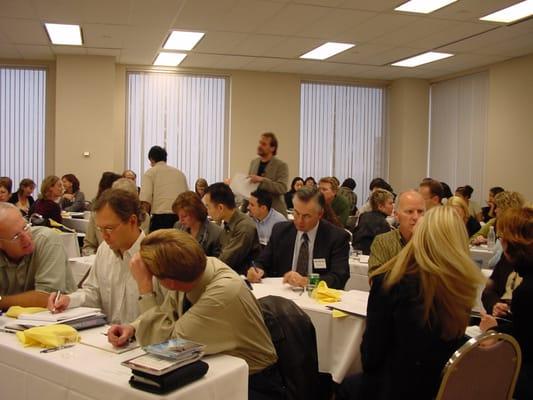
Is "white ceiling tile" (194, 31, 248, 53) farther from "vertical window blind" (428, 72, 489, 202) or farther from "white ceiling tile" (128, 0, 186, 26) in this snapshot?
"vertical window blind" (428, 72, 489, 202)

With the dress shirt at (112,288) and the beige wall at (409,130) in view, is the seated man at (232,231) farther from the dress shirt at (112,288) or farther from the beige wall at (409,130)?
the beige wall at (409,130)

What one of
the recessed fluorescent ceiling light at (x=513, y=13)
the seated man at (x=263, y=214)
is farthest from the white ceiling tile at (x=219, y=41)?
the seated man at (x=263, y=214)

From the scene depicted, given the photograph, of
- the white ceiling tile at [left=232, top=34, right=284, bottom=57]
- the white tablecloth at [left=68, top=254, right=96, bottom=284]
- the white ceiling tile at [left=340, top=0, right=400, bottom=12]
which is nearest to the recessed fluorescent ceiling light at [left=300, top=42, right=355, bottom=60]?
the white ceiling tile at [left=232, top=34, right=284, bottom=57]

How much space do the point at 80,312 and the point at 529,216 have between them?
7.67 ft

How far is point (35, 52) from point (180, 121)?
2875mm

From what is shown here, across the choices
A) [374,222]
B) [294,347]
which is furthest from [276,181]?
[294,347]

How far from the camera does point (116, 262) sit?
299cm

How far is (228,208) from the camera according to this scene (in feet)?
15.1

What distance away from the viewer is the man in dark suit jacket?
581 centimetres

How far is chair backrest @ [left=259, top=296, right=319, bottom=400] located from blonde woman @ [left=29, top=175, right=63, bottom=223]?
482 cm

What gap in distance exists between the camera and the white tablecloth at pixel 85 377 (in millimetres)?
1851

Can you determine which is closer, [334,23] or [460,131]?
[334,23]

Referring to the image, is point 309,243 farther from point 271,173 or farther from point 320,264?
point 271,173

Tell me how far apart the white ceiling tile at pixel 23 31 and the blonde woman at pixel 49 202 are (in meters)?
2.57
